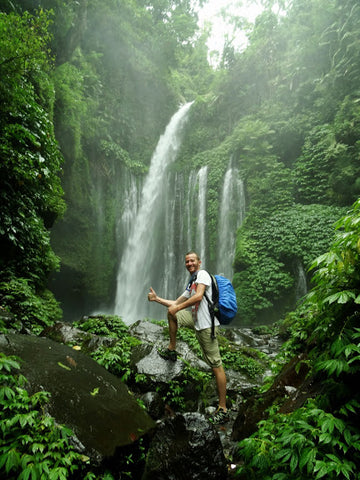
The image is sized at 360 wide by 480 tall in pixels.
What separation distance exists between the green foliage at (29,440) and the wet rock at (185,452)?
611mm

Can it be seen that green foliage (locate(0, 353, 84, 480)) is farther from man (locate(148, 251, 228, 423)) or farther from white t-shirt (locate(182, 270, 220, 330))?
white t-shirt (locate(182, 270, 220, 330))

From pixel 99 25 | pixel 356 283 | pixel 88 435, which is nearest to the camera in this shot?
pixel 356 283

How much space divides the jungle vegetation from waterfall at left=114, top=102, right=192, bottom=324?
1.28m

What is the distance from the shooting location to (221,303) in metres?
3.31

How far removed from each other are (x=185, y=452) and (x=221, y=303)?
161 cm

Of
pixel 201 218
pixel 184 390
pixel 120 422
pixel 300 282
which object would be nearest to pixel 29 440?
pixel 120 422

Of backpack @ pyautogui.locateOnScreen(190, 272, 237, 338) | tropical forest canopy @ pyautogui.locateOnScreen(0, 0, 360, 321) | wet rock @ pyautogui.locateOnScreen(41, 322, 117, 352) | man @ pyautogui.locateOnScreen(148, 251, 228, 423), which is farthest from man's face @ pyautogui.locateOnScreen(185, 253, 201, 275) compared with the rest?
tropical forest canopy @ pyautogui.locateOnScreen(0, 0, 360, 321)

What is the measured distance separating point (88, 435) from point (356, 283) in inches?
83.6

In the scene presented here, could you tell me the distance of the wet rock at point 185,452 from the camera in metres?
1.91

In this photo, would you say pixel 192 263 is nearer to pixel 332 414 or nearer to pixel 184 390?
pixel 184 390

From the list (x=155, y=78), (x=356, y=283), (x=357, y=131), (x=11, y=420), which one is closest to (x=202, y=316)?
(x=356, y=283)

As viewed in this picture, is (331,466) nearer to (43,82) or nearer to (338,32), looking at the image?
(43,82)

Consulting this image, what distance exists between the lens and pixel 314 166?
13.2 m

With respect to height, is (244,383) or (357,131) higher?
(357,131)
